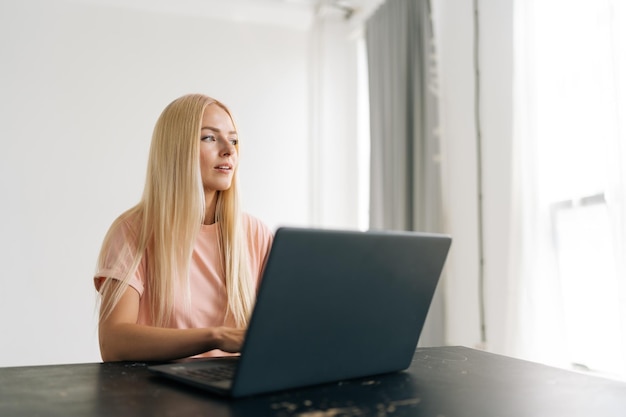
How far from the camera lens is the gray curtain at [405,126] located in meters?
3.18

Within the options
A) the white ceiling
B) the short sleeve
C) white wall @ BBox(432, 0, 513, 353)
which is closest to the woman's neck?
the short sleeve

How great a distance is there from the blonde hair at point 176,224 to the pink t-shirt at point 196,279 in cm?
1

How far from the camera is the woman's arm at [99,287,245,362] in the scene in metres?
1.17

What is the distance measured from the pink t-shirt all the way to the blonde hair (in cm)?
1

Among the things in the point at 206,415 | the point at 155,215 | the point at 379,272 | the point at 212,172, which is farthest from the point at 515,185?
the point at 206,415

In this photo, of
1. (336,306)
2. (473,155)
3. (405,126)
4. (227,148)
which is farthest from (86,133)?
(336,306)

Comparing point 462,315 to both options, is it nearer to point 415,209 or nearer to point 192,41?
point 415,209

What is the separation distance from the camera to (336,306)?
3.04 ft

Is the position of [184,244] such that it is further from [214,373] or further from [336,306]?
[336,306]

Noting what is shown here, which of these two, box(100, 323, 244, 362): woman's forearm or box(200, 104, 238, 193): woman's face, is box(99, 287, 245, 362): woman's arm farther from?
box(200, 104, 238, 193): woman's face

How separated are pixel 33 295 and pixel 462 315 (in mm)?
2463

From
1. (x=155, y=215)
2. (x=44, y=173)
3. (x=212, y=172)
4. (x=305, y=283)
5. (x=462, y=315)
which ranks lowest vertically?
(x=462, y=315)

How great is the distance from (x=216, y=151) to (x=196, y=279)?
34 cm

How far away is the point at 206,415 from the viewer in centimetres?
78
